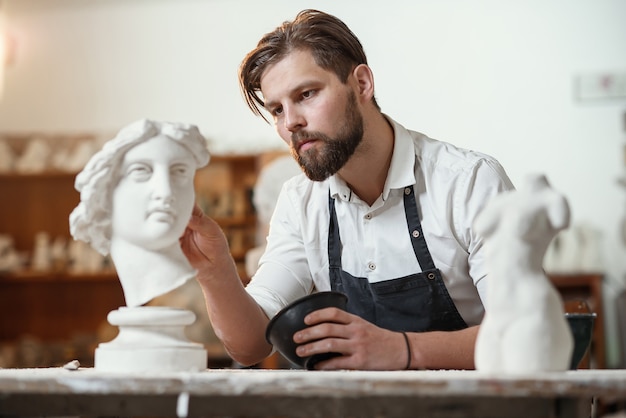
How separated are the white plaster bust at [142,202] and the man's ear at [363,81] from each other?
2.95ft

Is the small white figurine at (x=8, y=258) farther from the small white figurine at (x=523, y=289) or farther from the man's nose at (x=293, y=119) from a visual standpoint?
the small white figurine at (x=523, y=289)

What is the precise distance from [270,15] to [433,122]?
58.2 inches

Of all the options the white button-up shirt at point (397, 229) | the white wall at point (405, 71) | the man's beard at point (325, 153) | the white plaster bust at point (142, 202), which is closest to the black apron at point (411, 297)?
the white button-up shirt at point (397, 229)

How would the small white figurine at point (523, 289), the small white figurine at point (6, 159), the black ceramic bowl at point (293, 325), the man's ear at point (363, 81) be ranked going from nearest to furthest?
the small white figurine at point (523, 289) → the black ceramic bowl at point (293, 325) → the man's ear at point (363, 81) → the small white figurine at point (6, 159)

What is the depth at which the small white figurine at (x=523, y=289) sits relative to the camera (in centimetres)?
121

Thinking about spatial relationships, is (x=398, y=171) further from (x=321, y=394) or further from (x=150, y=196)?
(x=321, y=394)

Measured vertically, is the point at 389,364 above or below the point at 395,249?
below

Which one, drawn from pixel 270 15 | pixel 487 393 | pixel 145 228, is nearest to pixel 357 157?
pixel 145 228

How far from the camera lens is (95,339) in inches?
245

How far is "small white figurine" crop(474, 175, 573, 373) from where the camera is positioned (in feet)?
3.98

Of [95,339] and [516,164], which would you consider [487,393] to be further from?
[95,339]

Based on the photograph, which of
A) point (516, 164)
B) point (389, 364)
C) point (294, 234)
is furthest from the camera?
→ point (516, 164)

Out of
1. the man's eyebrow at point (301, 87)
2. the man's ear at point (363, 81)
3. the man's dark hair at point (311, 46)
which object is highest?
the man's dark hair at point (311, 46)

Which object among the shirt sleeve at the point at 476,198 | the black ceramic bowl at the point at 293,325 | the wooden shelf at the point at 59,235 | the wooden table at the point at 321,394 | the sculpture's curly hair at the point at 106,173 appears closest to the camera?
the wooden table at the point at 321,394
